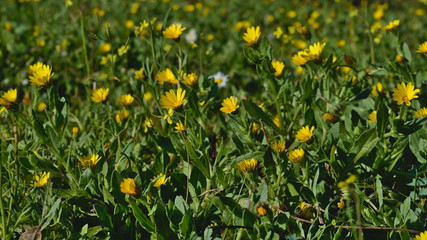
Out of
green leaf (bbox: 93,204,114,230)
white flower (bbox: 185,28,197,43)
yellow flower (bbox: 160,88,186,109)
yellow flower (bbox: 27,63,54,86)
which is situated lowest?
white flower (bbox: 185,28,197,43)

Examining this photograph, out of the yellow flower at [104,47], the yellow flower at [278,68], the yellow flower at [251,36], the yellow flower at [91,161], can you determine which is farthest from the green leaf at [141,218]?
the yellow flower at [104,47]

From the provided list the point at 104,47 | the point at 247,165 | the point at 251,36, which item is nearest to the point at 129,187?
the point at 247,165

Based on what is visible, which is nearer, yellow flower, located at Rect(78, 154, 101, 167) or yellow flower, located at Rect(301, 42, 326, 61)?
yellow flower, located at Rect(78, 154, 101, 167)

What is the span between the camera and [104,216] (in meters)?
1.62

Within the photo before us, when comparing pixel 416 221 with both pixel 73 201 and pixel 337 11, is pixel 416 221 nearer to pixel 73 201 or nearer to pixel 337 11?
pixel 73 201

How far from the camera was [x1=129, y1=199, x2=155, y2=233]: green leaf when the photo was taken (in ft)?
5.09

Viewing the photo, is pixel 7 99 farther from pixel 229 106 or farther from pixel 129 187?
pixel 229 106

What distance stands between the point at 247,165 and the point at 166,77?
757mm

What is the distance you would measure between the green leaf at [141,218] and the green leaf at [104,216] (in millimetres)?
137

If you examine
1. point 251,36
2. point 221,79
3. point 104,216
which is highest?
point 251,36

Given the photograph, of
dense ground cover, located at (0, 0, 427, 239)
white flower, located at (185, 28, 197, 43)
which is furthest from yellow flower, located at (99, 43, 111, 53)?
dense ground cover, located at (0, 0, 427, 239)

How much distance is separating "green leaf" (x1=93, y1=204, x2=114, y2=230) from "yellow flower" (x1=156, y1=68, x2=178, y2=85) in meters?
0.75

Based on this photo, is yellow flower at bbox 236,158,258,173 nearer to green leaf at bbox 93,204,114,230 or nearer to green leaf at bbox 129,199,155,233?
green leaf at bbox 129,199,155,233

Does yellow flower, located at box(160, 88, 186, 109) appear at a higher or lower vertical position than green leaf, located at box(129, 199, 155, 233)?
higher
